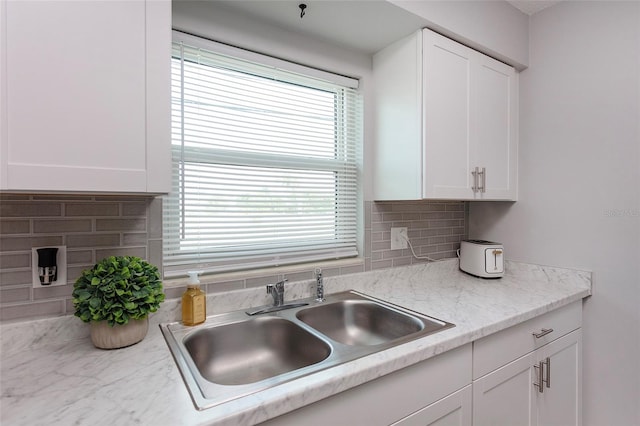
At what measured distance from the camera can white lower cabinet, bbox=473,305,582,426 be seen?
1225mm

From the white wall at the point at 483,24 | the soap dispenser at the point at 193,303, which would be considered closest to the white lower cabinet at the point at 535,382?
the soap dispenser at the point at 193,303

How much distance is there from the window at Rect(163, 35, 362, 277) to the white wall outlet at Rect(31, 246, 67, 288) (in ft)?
1.06

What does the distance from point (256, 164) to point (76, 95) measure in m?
0.75

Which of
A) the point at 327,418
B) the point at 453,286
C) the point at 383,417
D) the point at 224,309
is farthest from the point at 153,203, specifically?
the point at 453,286

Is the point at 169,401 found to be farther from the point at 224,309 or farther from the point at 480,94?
the point at 480,94

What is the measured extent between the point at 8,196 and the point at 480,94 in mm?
2046

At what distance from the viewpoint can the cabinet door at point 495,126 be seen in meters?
1.75

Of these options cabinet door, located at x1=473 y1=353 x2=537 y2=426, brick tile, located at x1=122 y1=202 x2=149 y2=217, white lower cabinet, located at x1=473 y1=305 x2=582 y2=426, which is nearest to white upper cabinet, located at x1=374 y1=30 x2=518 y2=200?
→ white lower cabinet, located at x1=473 y1=305 x2=582 y2=426

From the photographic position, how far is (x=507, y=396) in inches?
51.8

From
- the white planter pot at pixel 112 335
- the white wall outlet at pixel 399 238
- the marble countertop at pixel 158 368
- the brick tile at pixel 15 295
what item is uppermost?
the white wall outlet at pixel 399 238

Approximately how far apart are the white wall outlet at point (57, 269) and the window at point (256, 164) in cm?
32

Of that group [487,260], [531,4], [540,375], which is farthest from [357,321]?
[531,4]

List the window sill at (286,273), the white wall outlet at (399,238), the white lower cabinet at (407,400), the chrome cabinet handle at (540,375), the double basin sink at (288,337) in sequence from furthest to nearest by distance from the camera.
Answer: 1. the white wall outlet at (399,238)
2. the chrome cabinet handle at (540,375)
3. the window sill at (286,273)
4. the double basin sink at (288,337)
5. the white lower cabinet at (407,400)

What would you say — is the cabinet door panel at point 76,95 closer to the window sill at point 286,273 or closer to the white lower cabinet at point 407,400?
the window sill at point 286,273
